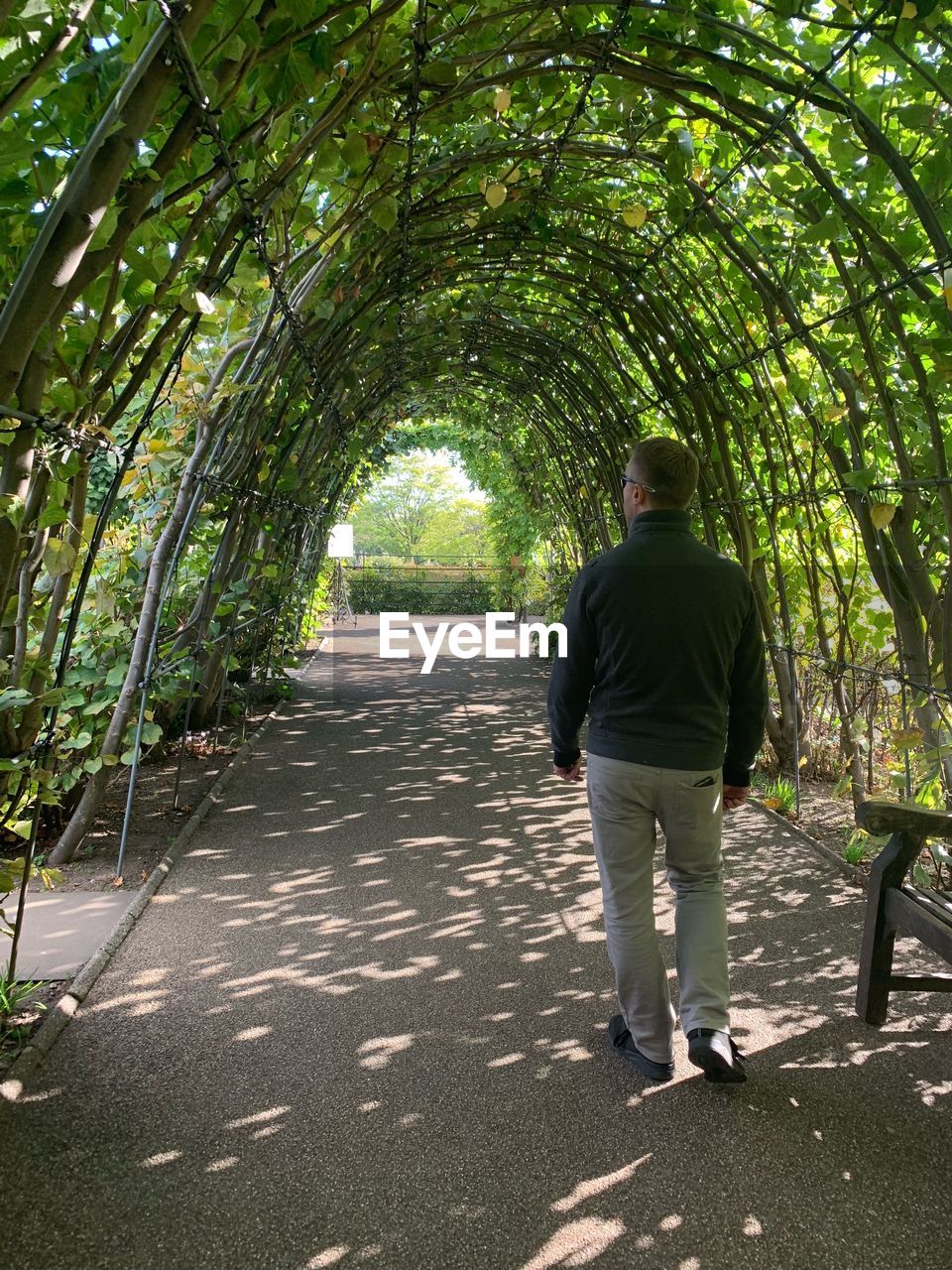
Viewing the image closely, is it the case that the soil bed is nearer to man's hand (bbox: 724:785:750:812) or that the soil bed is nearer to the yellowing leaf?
the yellowing leaf

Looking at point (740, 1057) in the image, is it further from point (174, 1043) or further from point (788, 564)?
point (788, 564)

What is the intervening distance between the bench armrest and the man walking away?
414 mm

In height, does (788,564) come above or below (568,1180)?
above

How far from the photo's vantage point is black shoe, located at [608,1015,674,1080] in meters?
2.19

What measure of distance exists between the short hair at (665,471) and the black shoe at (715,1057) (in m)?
1.31

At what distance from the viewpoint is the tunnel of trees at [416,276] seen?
5.85ft

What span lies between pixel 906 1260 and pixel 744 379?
425 centimetres

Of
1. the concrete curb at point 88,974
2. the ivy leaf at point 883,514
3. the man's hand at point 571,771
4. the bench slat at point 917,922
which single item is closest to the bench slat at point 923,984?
the bench slat at point 917,922

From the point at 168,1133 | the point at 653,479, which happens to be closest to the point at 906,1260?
the point at 168,1133

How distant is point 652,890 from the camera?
2.19 metres

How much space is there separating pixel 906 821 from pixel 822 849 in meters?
1.82

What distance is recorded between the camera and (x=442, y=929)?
3113 mm

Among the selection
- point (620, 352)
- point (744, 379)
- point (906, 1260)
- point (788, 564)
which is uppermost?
point (620, 352)

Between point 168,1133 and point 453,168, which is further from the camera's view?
point 453,168
